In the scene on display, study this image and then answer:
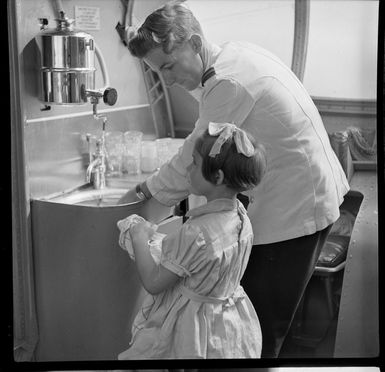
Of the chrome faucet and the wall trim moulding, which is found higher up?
the wall trim moulding

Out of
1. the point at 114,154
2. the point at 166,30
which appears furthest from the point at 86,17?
the point at 114,154

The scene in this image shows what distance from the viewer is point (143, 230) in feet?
7.15

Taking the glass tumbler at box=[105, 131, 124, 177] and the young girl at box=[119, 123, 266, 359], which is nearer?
the young girl at box=[119, 123, 266, 359]

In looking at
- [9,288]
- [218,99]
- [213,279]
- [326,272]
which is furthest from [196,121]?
[9,288]

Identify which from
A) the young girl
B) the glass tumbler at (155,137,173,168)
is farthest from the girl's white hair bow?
the glass tumbler at (155,137,173,168)

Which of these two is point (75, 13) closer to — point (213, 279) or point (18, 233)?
point (18, 233)

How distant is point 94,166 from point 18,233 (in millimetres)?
352

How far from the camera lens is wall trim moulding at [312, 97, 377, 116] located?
227 cm

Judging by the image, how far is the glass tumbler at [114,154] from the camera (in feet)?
7.48

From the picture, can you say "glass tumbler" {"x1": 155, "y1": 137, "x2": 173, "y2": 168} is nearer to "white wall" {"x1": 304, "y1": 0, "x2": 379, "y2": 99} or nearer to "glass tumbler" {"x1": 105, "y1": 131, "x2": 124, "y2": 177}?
"glass tumbler" {"x1": 105, "y1": 131, "x2": 124, "y2": 177}

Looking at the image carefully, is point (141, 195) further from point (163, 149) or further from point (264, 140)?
point (264, 140)

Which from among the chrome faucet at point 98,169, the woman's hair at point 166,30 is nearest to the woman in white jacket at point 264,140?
the woman's hair at point 166,30

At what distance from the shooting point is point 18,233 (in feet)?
7.56

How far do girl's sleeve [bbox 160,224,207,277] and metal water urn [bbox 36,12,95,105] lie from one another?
56 centimetres
